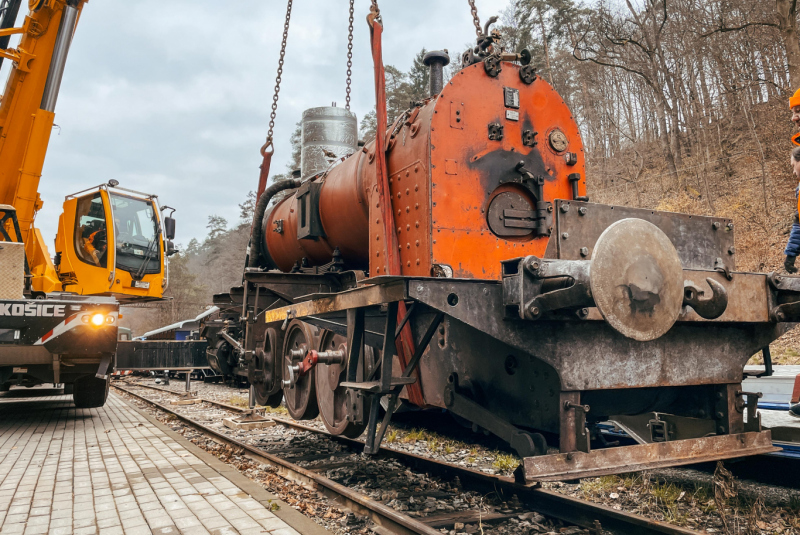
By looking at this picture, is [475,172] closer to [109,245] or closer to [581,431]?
[581,431]

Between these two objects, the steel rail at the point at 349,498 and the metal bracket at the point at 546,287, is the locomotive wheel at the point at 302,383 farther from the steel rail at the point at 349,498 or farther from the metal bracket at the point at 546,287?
the metal bracket at the point at 546,287

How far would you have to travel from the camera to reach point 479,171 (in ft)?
12.0

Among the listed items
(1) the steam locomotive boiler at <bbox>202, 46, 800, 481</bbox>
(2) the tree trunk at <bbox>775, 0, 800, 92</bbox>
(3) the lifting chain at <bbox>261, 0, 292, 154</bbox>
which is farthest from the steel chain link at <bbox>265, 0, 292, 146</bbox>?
(2) the tree trunk at <bbox>775, 0, 800, 92</bbox>

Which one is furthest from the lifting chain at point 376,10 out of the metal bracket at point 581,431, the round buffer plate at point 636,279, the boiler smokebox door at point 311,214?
the metal bracket at point 581,431

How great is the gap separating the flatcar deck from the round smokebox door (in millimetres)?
2099

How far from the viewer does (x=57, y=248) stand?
905 cm

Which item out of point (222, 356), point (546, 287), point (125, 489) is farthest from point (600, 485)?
point (222, 356)

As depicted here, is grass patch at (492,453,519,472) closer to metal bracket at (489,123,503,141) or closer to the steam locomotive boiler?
the steam locomotive boiler

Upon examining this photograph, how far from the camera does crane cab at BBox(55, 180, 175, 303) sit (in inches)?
349

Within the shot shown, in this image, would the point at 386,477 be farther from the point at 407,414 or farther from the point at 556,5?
the point at 556,5

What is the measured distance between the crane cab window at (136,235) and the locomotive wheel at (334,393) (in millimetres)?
5642

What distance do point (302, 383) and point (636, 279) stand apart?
373cm

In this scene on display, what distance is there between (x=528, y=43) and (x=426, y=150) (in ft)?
77.3

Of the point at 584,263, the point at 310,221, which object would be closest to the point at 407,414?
the point at 310,221
